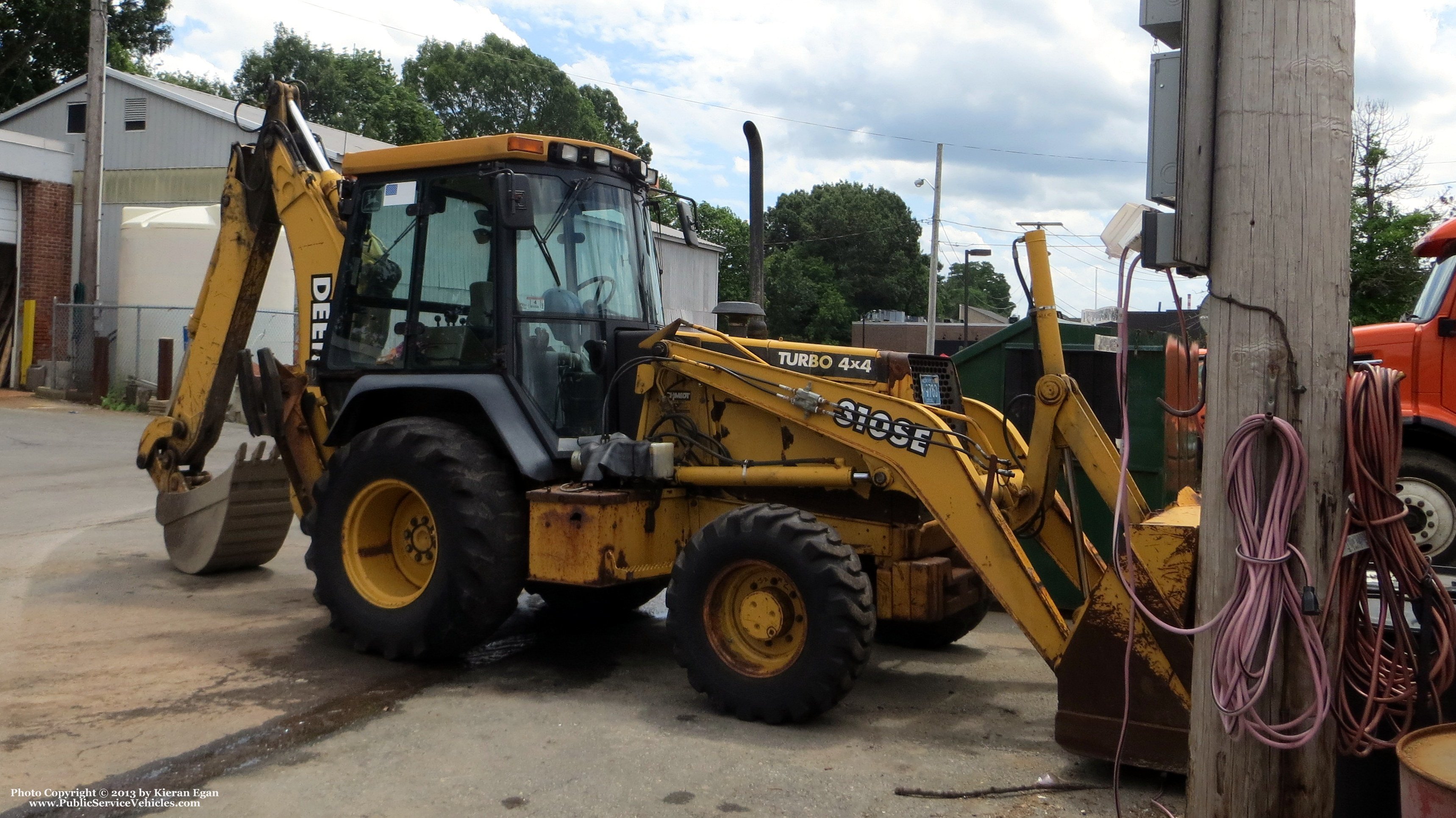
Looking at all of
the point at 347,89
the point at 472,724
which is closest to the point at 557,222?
the point at 472,724

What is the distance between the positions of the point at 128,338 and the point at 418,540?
1756cm

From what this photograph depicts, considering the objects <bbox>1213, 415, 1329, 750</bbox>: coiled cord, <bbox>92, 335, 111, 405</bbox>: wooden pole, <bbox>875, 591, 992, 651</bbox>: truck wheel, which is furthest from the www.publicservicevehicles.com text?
<bbox>92, 335, 111, 405</bbox>: wooden pole

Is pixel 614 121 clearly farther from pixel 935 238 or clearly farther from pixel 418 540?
pixel 418 540

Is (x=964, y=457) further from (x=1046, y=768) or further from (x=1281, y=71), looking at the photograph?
(x=1281, y=71)

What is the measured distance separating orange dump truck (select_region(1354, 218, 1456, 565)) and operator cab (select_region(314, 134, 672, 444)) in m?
5.12

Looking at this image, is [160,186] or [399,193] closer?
[399,193]

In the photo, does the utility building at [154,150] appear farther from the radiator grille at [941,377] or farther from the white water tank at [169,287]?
the radiator grille at [941,377]

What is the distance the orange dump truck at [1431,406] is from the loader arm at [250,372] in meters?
6.98

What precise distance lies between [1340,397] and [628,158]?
15.1ft

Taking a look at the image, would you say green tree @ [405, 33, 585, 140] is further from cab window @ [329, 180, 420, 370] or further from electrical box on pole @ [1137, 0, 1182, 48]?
electrical box on pole @ [1137, 0, 1182, 48]

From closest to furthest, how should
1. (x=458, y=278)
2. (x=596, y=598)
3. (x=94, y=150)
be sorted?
1. (x=458, y=278)
2. (x=596, y=598)
3. (x=94, y=150)

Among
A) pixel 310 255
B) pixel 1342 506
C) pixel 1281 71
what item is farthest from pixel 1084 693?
pixel 310 255

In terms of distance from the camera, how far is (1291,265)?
11.1 feet

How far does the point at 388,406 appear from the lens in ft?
23.1
